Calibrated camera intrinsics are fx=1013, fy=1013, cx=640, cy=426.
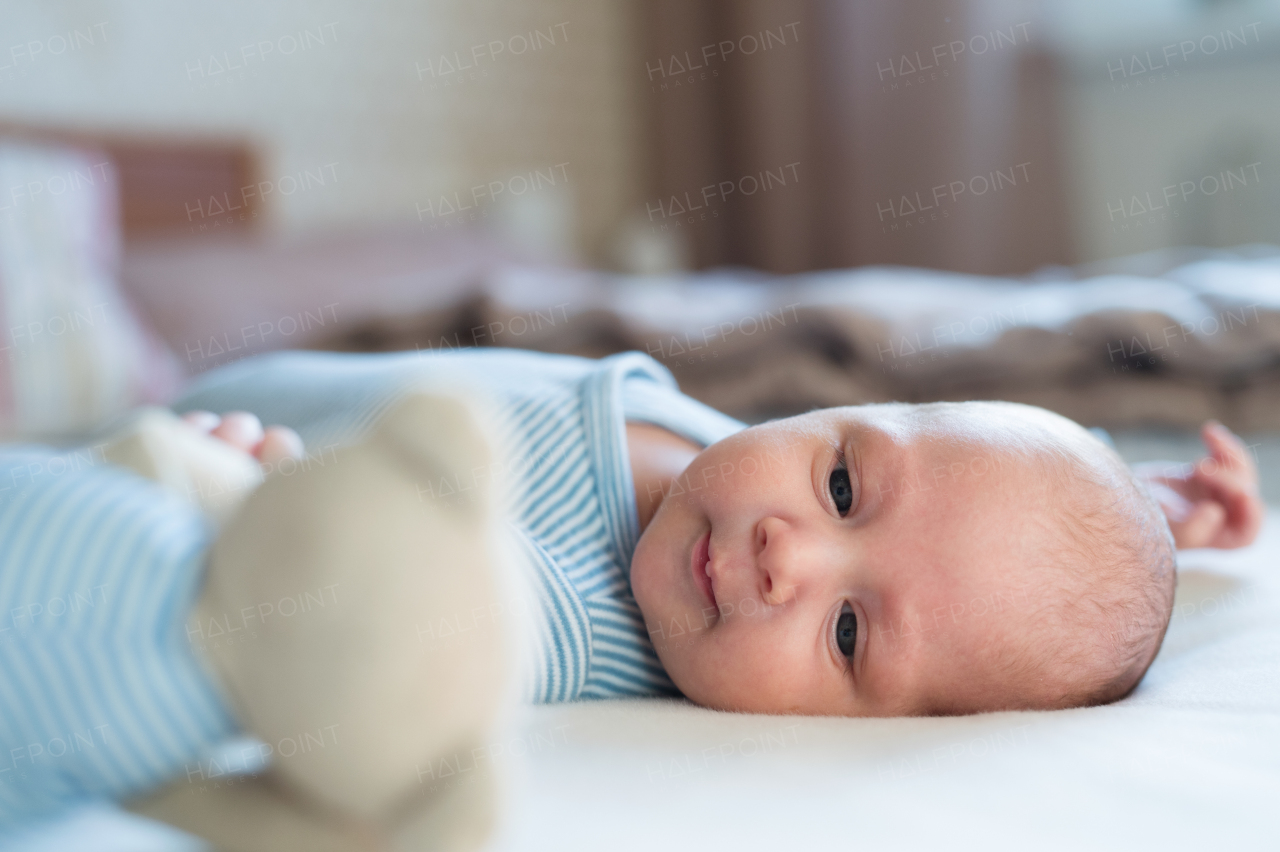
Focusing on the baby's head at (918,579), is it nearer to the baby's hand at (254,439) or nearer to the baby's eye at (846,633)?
the baby's eye at (846,633)

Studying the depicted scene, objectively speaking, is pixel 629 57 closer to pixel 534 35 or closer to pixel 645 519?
pixel 534 35

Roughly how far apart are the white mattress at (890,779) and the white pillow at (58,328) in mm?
1316

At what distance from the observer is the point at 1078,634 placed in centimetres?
70

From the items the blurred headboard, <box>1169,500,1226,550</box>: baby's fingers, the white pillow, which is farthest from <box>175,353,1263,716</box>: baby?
the blurred headboard

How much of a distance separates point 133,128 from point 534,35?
1634mm

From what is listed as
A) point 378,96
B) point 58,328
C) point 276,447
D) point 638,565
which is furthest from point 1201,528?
point 378,96

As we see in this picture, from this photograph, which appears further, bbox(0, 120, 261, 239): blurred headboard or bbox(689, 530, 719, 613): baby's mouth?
bbox(0, 120, 261, 239): blurred headboard

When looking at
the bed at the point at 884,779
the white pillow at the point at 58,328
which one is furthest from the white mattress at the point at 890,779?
the white pillow at the point at 58,328

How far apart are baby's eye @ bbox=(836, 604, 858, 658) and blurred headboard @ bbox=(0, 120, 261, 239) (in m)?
2.16

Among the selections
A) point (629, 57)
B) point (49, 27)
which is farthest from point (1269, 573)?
point (629, 57)

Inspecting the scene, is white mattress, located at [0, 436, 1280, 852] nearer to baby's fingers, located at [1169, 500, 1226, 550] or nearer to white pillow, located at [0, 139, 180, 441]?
baby's fingers, located at [1169, 500, 1226, 550]

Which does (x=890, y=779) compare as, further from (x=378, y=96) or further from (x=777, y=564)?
(x=378, y=96)

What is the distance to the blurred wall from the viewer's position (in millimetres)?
2309

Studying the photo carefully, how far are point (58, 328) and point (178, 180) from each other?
3.18ft
